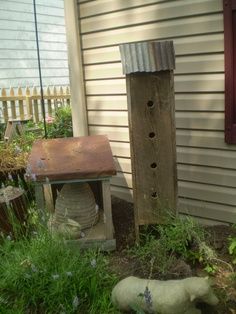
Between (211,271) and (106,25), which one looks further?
(106,25)

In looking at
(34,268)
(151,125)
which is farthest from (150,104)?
(34,268)

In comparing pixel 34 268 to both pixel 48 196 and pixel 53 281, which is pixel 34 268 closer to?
pixel 53 281

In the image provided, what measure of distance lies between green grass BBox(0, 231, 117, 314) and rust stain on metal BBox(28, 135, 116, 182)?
0.53m

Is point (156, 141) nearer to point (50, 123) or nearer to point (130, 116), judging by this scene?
point (130, 116)

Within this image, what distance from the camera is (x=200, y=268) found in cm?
334

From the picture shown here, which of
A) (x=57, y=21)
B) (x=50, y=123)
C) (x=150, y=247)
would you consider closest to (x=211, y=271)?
(x=150, y=247)

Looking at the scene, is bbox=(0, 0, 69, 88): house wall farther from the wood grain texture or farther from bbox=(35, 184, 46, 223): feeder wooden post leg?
the wood grain texture

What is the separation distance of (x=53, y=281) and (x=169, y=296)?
0.75 meters

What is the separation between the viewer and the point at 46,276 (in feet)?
9.62

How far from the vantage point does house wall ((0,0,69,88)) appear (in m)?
11.0

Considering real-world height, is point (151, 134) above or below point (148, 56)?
below

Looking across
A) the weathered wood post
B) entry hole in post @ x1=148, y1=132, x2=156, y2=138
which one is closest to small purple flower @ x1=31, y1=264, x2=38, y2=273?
the weathered wood post

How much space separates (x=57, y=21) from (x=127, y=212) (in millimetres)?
8681

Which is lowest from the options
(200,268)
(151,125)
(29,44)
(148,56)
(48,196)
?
(200,268)
